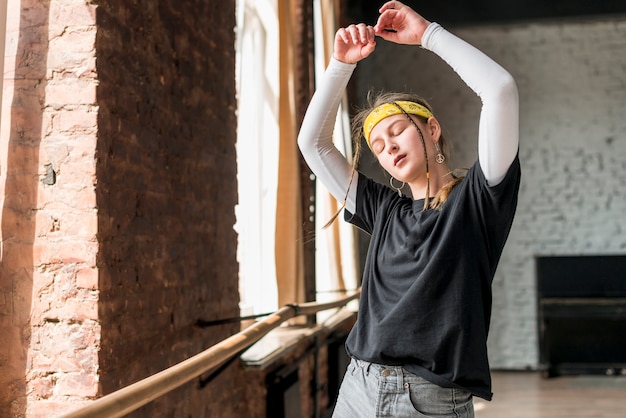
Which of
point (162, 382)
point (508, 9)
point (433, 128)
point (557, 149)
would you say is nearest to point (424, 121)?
point (433, 128)

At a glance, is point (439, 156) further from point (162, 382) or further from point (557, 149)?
point (557, 149)

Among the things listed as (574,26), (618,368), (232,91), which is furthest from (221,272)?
(574,26)

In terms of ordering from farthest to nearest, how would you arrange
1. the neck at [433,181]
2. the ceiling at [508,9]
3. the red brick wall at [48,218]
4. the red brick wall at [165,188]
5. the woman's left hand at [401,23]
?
the ceiling at [508,9]
the red brick wall at [165,188]
the red brick wall at [48,218]
the neck at [433,181]
the woman's left hand at [401,23]

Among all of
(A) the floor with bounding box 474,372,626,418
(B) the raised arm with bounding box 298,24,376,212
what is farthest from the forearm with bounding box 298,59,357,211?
(A) the floor with bounding box 474,372,626,418

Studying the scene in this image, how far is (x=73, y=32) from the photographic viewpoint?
2012 mm

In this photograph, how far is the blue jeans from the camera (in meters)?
1.38

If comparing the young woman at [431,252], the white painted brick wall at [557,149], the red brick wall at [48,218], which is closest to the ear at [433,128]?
the young woman at [431,252]

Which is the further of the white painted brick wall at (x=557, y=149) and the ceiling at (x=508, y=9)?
the white painted brick wall at (x=557, y=149)

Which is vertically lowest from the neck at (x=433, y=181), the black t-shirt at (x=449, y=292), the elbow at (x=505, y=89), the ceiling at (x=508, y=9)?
the black t-shirt at (x=449, y=292)

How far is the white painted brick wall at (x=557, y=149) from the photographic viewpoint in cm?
746

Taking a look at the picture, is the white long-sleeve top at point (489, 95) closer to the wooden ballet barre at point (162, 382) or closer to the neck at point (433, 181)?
the neck at point (433, 181)

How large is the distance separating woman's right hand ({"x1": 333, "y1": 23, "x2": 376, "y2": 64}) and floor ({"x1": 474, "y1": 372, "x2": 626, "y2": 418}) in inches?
169

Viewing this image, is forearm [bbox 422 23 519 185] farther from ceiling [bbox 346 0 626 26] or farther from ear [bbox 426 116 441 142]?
ceiling [bbox 346 0 626 26]

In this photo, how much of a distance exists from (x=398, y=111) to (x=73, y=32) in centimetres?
97
